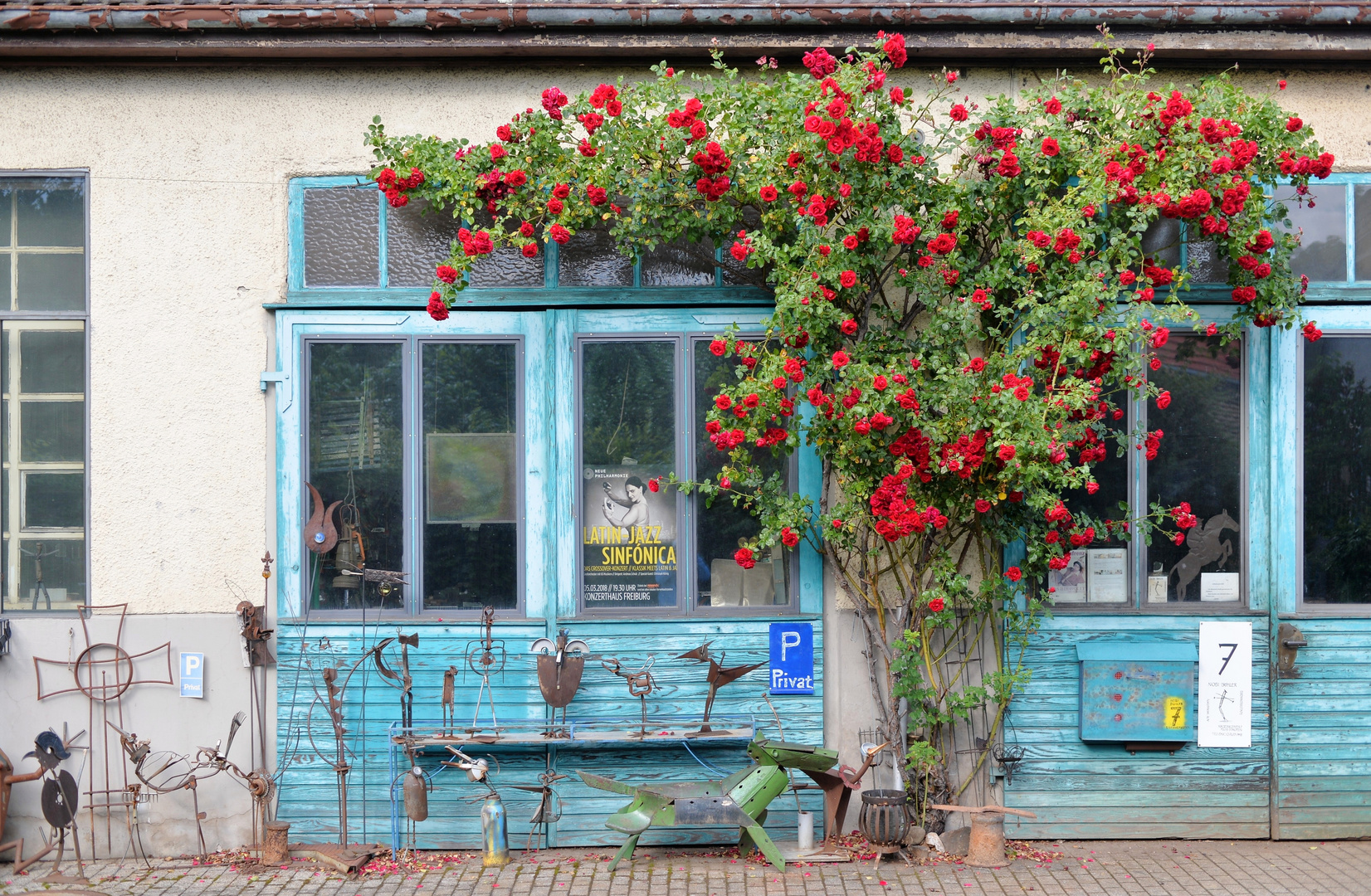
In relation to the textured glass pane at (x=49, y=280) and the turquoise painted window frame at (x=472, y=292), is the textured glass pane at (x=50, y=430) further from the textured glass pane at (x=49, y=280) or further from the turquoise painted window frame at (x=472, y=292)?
the turquoise painted window frame at (x=472, y=292)

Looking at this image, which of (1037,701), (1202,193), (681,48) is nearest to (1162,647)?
(1037,701)

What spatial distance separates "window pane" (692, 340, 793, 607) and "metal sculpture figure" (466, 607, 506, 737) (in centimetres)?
113

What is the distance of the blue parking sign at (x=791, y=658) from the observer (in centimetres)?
557

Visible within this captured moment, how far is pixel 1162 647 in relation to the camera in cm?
557

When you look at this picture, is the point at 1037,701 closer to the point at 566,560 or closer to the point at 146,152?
the point at 566,560

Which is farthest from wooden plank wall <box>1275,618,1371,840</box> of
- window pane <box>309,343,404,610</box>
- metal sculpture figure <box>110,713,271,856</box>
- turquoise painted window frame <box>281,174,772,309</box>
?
metal sculpture figure <box>110,713,271,856</box>

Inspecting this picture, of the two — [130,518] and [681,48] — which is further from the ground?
[681,48]

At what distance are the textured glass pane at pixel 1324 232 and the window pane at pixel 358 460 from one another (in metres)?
5.05

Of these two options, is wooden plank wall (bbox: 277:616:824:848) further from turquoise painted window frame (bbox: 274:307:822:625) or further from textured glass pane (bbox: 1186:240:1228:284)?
textured glass pane (bbox: 1186:240:1228:284)

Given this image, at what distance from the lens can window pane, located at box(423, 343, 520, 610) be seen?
5.65m

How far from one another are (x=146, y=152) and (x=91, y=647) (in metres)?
2.72

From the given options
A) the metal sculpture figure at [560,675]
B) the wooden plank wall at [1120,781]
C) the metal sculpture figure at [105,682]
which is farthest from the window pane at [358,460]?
the wooden plank wall at [1120,781]

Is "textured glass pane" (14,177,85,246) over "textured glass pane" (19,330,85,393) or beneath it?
over

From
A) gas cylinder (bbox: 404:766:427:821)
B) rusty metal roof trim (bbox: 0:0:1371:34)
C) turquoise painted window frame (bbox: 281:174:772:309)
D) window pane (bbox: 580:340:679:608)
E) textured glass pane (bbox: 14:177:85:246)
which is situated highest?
rusty metal roof trim (bbox: 0:0:1371:34)
